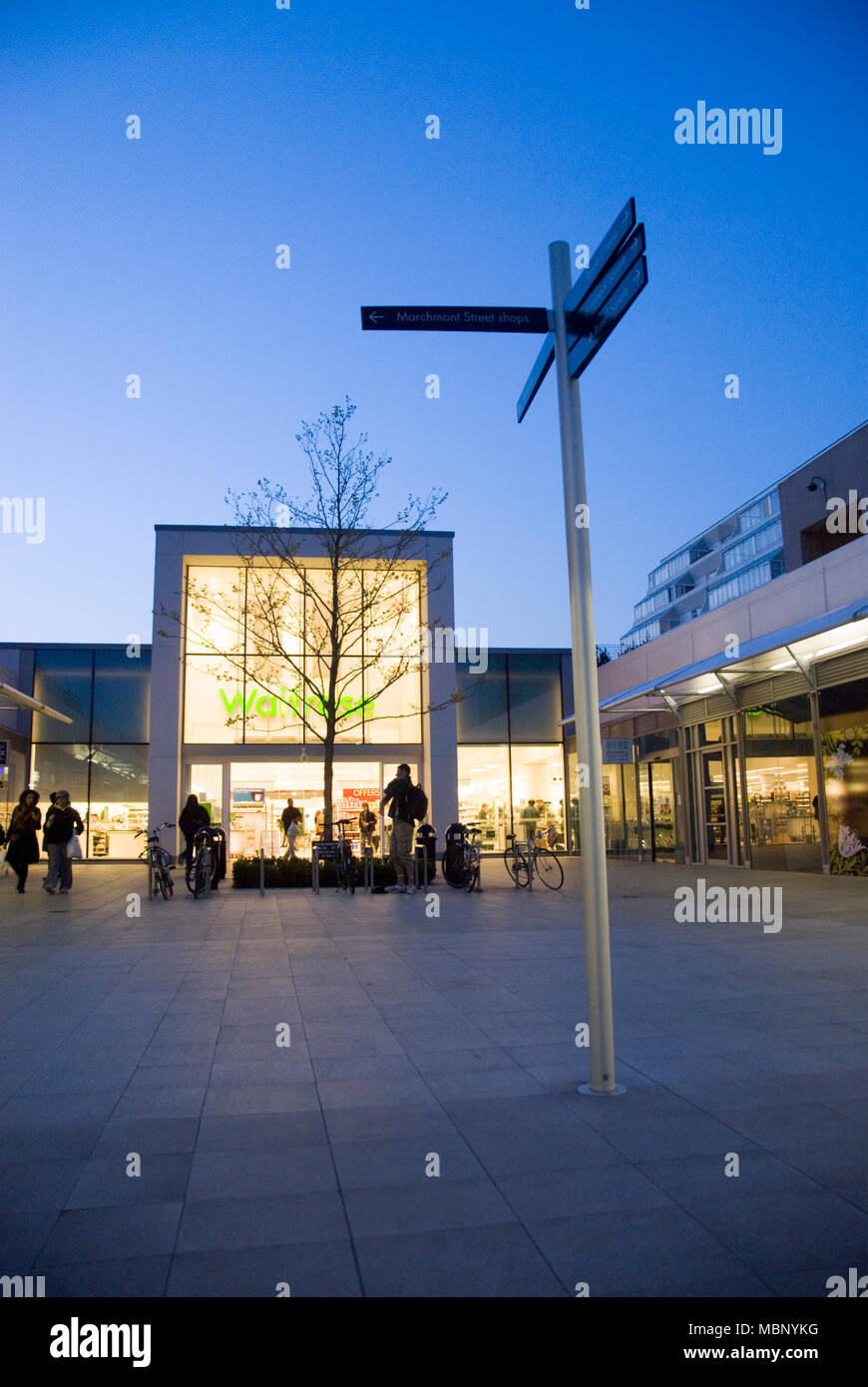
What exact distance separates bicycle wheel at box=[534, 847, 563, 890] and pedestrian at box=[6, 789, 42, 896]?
8149mm

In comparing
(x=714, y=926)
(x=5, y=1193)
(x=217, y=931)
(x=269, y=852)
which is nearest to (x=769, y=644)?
(x=714, y=926)

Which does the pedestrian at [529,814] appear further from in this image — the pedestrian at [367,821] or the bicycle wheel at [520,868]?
the bicycle wheel at [520,868]

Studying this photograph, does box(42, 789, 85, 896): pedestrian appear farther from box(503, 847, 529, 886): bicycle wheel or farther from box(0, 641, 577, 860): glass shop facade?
box(0, 641, 577, 860): glass shop facade

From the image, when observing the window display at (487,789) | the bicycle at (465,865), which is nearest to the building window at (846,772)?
the bicycle at (465,865)

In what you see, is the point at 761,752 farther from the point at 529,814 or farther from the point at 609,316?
the point at 609,316

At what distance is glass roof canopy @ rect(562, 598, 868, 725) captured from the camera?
1428 centimetres

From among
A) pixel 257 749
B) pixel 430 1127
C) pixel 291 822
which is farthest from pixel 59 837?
pixel 430 1127

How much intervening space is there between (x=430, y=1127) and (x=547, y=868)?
42.5 ft

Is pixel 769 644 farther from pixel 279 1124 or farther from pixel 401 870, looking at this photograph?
pixel 279 1124

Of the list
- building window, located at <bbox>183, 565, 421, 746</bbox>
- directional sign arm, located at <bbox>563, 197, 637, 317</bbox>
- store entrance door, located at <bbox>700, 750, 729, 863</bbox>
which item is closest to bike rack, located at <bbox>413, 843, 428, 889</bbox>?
building window, located at <bbox>183, 565, 421, 746</bbox>
